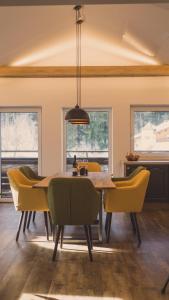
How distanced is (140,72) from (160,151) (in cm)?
175

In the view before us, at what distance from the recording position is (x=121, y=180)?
5.22 metres

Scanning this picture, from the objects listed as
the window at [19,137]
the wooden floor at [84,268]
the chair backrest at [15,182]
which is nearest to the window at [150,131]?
the window at [19,137]

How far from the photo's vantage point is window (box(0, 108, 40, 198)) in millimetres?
7250

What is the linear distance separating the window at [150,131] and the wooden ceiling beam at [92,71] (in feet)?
2.97

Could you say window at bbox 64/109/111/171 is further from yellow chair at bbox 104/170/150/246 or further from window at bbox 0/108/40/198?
yellow chair at bbox 104/170/150/246

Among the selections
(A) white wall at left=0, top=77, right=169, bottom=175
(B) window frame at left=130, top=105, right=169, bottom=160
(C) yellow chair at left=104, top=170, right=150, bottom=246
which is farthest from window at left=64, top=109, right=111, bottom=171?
(C) yellow chair at left=104, top=170, right=150, bottom=246

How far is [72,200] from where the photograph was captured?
3.57 metres

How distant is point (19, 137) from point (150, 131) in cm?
284

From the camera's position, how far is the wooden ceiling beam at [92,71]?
6625 millimetres

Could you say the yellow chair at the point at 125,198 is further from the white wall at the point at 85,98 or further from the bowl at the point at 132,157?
the white wall at the point at 85,98

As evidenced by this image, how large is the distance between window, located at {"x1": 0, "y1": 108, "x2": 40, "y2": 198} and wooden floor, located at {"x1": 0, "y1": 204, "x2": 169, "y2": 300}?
2619 millimetres

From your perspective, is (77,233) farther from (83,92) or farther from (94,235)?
(83,92)

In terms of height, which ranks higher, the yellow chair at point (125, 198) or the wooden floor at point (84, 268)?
the yellow chair at point (125, 198)

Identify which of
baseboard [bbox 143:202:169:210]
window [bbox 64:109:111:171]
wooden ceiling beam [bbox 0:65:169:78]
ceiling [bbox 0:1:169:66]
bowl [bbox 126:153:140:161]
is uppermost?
ceiling [bbox 0:1:169:66]
